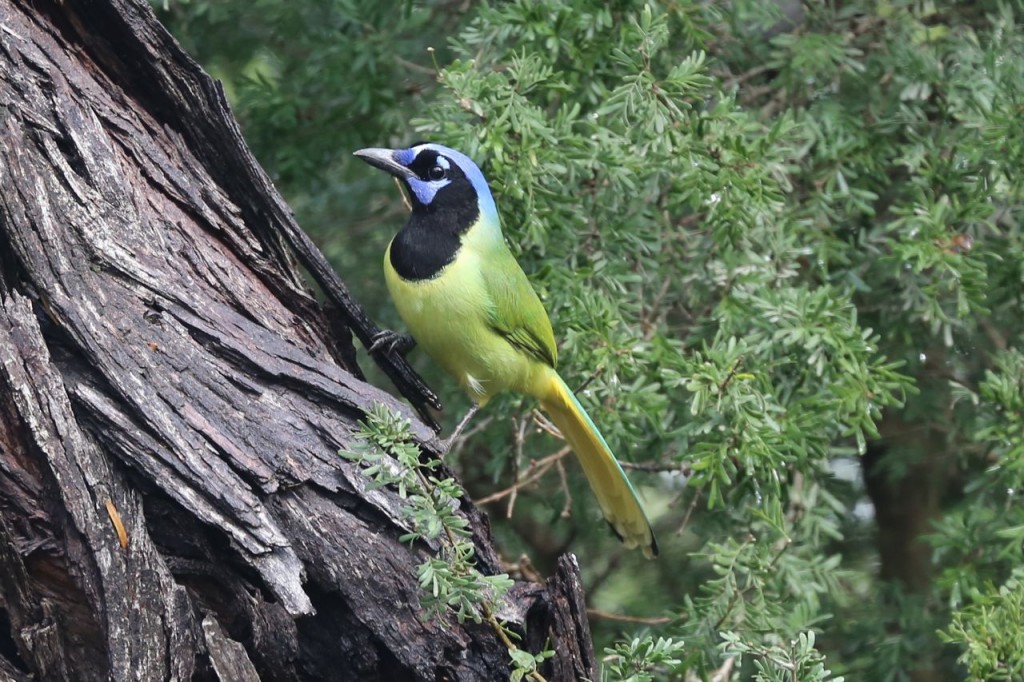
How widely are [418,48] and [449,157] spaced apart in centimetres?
84

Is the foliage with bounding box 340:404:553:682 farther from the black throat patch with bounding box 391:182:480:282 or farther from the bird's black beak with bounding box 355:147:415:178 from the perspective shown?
the bird's black beak with bounding box 355:147:415:178

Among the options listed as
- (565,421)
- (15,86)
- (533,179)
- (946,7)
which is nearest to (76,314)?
(15,86)

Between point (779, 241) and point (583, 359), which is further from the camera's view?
point (779, 241)

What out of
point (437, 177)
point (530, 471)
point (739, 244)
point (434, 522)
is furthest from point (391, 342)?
point (434, 522)

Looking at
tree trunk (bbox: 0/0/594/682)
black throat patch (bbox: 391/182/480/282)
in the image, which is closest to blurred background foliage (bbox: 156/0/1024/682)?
black throat patch (bbox: 391/182/480/282)

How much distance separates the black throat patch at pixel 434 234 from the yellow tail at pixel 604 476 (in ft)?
1.81

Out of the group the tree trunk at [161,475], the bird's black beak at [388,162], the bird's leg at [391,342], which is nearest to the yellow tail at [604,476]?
the bird's leg at [391,342]

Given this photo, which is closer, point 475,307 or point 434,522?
point 434,522

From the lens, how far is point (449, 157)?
427 cm

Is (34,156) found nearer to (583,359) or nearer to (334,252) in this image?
(583,359)

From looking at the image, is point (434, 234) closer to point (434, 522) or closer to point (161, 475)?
point (161, 475)

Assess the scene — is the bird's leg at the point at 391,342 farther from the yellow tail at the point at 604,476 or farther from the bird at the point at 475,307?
the yellow tail at the point at 604,476

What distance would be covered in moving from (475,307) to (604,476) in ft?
2.35

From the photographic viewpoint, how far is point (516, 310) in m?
4.14
